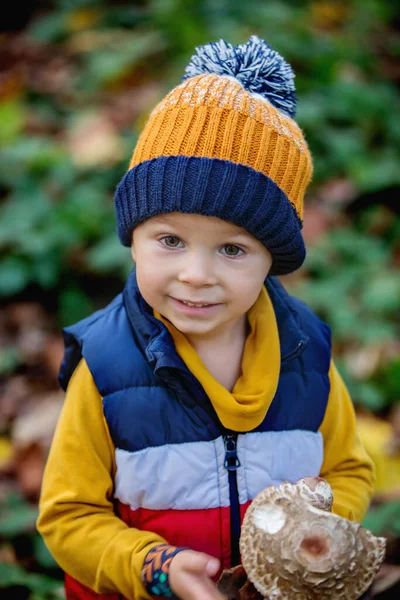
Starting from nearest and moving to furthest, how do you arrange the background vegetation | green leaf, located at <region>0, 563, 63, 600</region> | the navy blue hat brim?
the navy blue hat brim
green leaf, located at <region>0, 563, 63, 600</region>
the background vegetation

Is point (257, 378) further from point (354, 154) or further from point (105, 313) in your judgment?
point (354, 154)

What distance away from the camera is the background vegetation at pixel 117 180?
364cm

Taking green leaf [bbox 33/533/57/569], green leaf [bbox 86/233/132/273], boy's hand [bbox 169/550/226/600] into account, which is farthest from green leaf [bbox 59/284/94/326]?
boy's hand [bbox 169/550/226/600]

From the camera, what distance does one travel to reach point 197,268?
1.75 m

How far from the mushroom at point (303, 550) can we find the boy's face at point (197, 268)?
1.65 ft

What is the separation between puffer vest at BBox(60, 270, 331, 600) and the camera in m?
1.92

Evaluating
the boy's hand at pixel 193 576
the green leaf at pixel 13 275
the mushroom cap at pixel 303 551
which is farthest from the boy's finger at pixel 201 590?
the green leaf at pixel 13 275

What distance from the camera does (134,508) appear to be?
200 cm

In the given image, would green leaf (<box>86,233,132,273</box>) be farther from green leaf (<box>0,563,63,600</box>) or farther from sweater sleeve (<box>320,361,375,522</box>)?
sweater sleeve (<box>320,361,375,522</box>)

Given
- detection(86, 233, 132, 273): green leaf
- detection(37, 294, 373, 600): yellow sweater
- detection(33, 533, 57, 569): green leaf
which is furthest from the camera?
detection(86, 233, 132, 273): green leaf

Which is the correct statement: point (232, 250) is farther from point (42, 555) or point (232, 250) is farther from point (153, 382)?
point (42, 555)

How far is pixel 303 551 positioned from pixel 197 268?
0.71 meters

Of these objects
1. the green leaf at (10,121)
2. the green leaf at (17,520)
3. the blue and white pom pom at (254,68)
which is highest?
the green leaf at (10,121)

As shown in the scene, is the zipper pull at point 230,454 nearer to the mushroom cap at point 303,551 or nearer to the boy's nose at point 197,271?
the mushroom cap at point 303,551
